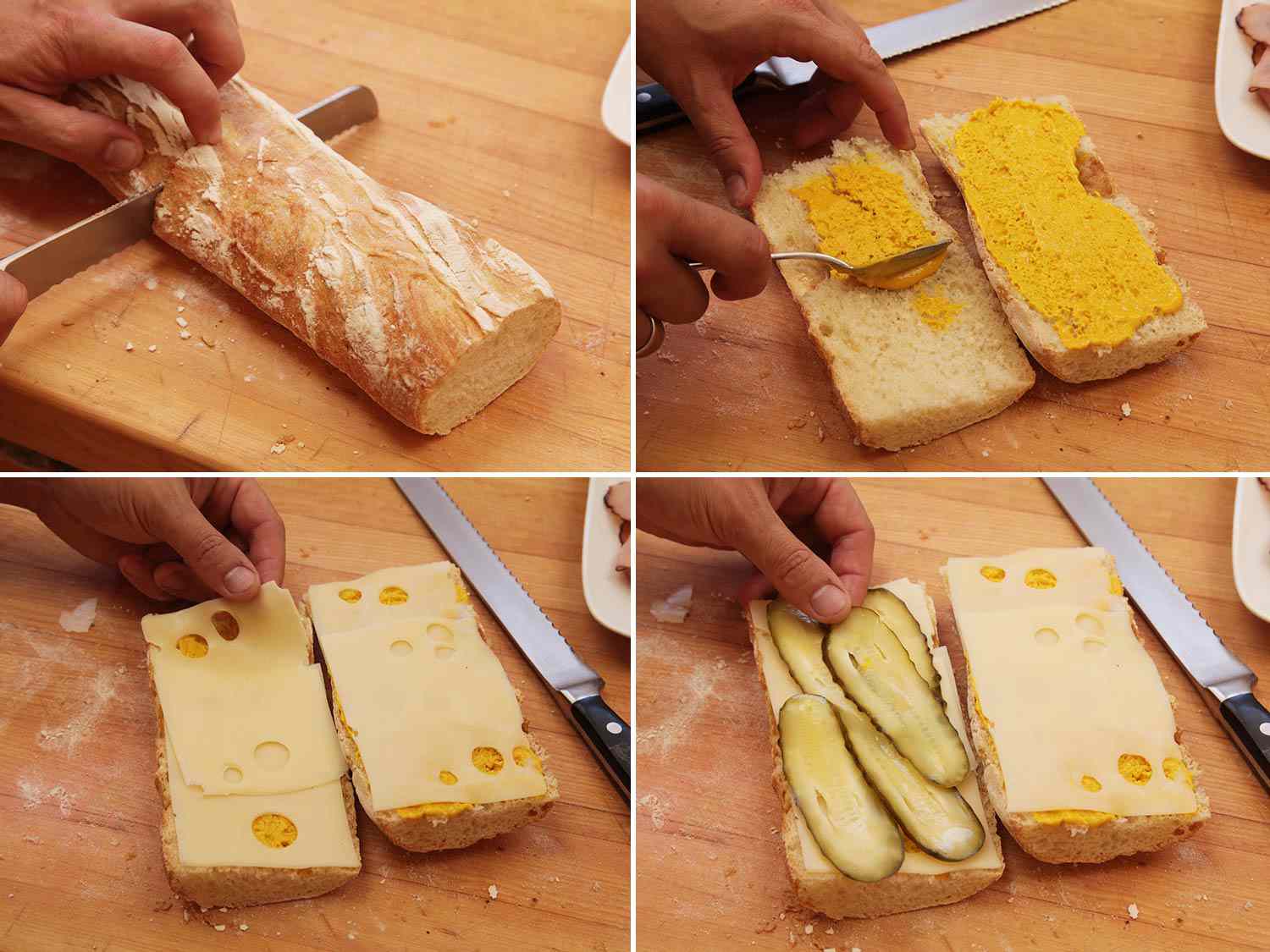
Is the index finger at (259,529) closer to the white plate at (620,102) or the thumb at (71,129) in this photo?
the thumb at (71,129)

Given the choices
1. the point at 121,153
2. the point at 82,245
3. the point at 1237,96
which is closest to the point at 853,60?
the point at 1237,96

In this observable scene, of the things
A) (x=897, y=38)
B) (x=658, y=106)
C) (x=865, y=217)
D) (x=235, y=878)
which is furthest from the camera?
(x=897, y=38)

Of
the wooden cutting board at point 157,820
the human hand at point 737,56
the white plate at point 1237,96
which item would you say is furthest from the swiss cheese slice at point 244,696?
the white plate at point 1237,96

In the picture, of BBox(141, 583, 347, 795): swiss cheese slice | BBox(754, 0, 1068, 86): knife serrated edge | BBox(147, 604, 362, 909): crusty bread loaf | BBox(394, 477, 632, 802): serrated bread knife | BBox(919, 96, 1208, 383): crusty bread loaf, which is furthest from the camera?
BBox(754, 0, 1068, 86): knife serrated edge

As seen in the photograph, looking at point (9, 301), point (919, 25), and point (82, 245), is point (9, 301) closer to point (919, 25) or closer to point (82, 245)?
point (82, 245)

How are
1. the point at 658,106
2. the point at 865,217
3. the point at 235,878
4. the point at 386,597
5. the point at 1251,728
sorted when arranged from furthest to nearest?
1. the point at 658,106
2. the point at 865,217
3. the point at 386,597
4. the point at 1251,728
5. the point at 235,878

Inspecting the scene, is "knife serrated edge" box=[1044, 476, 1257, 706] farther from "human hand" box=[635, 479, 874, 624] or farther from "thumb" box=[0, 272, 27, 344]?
"thumb" box=[0, 272, 27, 344]

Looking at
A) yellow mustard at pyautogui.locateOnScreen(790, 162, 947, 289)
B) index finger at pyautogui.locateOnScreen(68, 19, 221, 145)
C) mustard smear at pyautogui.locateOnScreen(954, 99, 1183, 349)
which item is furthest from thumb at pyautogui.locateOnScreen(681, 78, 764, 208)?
index finger at pyautogui.locateOnScreen(68, 19, 221, 145)
